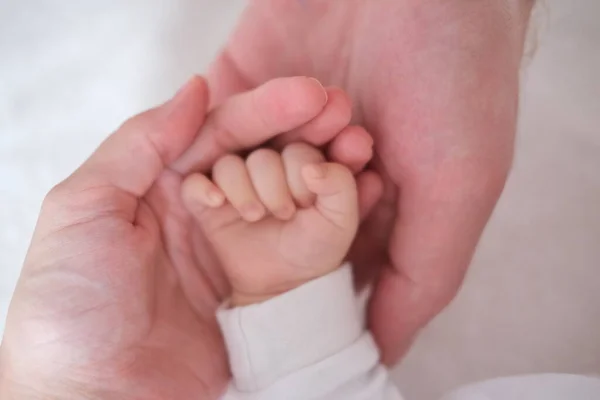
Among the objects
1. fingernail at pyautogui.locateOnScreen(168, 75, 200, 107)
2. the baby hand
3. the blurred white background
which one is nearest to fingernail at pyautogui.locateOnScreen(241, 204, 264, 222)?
the baby hand

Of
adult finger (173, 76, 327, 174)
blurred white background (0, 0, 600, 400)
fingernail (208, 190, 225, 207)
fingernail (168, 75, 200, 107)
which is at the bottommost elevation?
blurred white background (0, 0, 600, 400)

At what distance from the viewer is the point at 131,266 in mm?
559

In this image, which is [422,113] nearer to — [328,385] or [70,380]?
[328,385]

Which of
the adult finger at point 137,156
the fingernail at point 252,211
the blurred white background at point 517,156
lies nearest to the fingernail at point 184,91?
the adult finger at point 137,156

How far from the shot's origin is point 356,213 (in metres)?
0.55

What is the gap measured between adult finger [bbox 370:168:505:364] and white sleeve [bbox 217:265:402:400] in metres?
0.07

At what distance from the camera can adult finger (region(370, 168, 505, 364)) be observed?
575 millimetres

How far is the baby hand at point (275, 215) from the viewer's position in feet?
1.78

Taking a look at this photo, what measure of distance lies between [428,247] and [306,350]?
132 millimetres

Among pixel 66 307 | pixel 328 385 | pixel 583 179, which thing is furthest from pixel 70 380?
pixel 583 179

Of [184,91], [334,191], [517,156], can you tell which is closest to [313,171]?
[334,191]

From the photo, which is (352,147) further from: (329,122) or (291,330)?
(291,330)

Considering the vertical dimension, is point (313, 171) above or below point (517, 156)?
above

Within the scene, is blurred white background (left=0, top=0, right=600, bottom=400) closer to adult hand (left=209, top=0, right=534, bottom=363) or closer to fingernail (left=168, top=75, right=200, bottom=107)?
adult hand (left=209, top=0, right=534, bottom=363)
